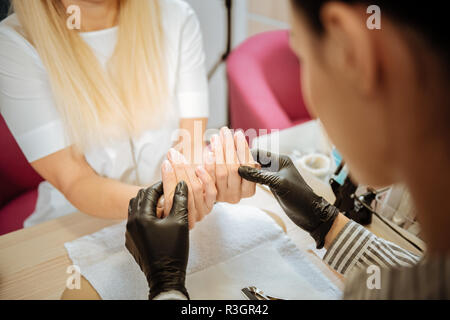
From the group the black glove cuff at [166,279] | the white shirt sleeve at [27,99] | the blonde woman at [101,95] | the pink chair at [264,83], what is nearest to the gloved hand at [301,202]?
the blonde woman at [101,95]

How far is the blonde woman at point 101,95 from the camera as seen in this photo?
82cm

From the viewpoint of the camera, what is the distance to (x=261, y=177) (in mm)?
736

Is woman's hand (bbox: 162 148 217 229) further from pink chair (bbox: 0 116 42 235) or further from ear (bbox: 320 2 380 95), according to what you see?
pink chair (bbox: 0 116 42 235)

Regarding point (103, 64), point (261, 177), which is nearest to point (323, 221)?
point (261, 177)

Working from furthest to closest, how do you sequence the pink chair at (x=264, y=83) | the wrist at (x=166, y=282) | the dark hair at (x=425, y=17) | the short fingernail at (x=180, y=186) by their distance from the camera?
the pink chair at (x=264, y=83) < the short fingernail at (x=180, y=186) < the wrist at (x=166, y=282) < the dark hair at (x=425, y=17)

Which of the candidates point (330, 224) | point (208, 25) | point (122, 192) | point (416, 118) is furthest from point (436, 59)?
point (208, 25)

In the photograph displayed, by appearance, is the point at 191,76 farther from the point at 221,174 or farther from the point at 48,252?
the point at 48,252

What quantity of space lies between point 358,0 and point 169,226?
0.50 meters

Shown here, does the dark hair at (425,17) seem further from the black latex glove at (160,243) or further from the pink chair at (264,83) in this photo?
the pink chair at (264,83)

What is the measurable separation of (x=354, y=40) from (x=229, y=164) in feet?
1.56

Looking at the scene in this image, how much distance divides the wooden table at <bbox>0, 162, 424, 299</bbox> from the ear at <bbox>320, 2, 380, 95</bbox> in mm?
509

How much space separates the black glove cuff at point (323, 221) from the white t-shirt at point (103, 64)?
1.86 feet

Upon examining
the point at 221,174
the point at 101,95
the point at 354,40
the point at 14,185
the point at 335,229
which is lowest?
the point at 14,185

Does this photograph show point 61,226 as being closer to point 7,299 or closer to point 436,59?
point 7,299
